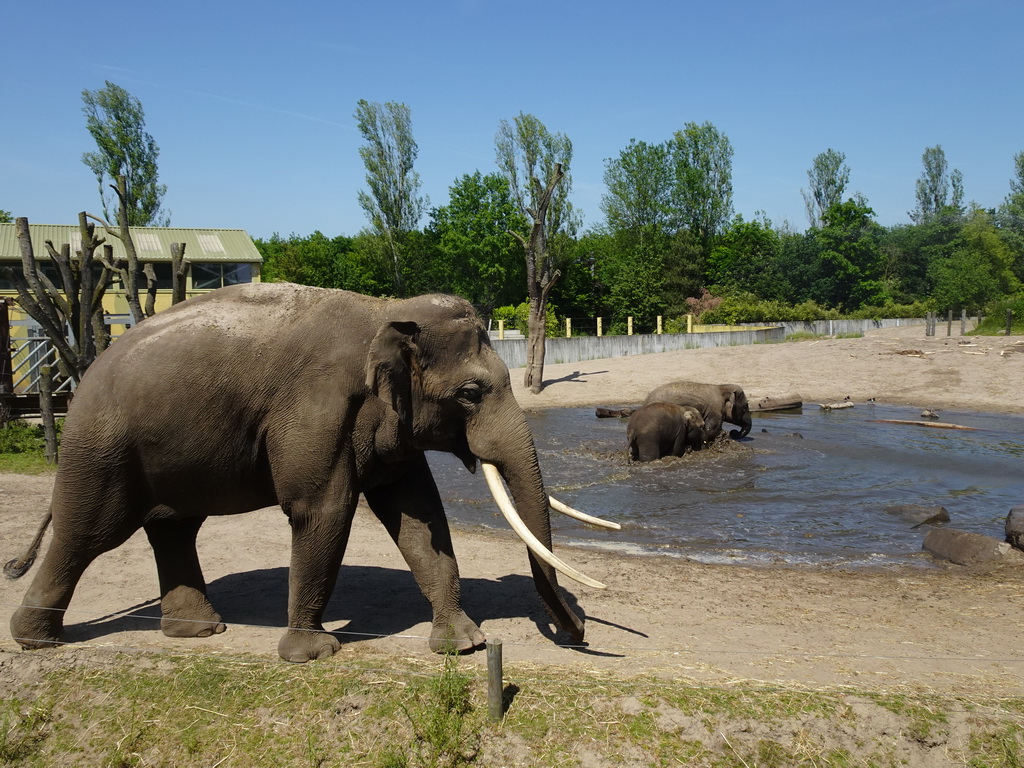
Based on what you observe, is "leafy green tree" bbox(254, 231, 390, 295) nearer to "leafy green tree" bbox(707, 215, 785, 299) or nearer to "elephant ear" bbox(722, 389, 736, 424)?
"leafy green tree" bbox(707, 215, 785, 299)

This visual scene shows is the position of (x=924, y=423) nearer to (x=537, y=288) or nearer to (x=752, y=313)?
(x=537, y=288)

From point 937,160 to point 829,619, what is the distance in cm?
13210

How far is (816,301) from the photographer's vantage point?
71688 mm

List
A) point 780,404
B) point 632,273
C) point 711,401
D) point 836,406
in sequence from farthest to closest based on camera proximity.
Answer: point 632,273, point 780,404, point 836,406, point 711,401

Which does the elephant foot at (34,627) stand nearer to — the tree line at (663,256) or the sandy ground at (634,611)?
the sandy ground at (634,611)

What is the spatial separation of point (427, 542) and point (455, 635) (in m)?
0.73

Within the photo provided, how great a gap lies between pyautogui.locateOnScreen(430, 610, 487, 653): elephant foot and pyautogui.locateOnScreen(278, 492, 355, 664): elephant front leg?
0.76m

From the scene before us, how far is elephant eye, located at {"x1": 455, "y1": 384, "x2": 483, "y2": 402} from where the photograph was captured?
6270mm

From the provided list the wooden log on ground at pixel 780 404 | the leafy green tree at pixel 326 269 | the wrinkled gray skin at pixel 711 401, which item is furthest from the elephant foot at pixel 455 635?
the leafy green tree at pixel 326 269

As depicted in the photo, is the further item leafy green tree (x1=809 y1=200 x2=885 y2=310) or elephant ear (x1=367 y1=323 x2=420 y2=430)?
leafy green tree (x1=809 y1=200 x2=885 y2=310)

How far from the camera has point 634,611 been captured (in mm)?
7840

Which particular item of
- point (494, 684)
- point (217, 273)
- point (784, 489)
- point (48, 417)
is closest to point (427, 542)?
point (494, 684)

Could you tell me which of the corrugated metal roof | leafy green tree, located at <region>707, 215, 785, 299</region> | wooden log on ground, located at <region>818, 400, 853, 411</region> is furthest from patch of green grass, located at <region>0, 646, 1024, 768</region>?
leafy green tree, located at <region>707, 215, 785, 299</region>

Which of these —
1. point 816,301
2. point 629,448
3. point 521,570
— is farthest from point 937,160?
point 521,570
